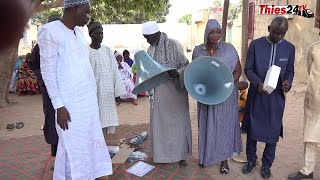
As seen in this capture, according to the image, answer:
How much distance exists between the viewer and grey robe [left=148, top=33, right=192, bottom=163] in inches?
138

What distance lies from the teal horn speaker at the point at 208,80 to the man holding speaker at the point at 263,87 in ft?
1.07

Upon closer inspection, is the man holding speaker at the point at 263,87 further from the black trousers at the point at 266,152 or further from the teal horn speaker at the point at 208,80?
the teal horn speaker at the point at 208,80

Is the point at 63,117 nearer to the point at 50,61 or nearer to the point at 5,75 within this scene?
the point at 50,61

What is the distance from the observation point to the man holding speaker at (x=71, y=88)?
8.02 feet

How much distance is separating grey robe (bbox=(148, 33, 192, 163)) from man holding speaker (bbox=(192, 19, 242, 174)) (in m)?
0.23

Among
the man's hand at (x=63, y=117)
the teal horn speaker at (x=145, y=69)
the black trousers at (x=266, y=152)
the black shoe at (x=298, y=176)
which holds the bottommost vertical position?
the black shoe at (x=298, y=176)

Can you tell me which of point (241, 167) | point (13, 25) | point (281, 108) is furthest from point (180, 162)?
point (13, 25)

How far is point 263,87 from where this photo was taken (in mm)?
3086

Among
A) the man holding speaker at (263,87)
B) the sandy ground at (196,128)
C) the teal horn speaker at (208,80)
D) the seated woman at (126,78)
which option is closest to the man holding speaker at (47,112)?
the teal horn speaker at (208,80)

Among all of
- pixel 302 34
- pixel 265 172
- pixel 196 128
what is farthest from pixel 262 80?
pixel 302 34

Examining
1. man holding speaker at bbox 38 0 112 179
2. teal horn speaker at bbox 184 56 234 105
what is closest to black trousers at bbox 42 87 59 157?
man holding speaker at bbox 38 0 112 179

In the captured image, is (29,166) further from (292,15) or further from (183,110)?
(292,15)

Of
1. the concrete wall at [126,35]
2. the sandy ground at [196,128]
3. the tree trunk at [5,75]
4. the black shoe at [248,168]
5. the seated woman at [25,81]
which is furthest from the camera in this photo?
the concrete wall at [126,35]

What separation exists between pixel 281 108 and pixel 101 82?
2.02 meters
